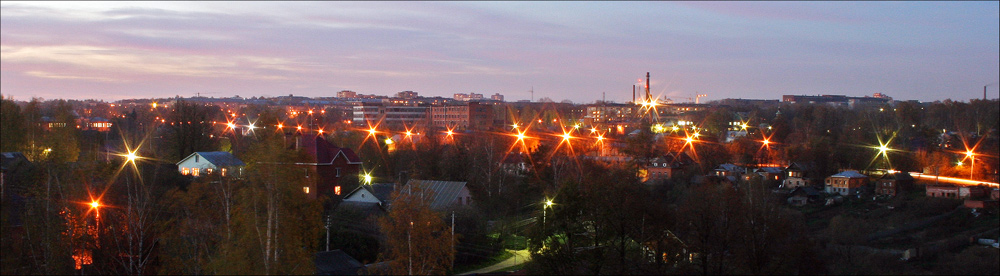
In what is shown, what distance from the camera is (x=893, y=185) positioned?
27.8 m

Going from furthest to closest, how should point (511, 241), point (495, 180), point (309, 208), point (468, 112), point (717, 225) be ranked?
point (468, 112) < point (495, 180) < point (511, 241) < point (717, 225) < point (309, 208)

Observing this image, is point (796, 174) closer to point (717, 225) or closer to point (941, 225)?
point (941, 225)

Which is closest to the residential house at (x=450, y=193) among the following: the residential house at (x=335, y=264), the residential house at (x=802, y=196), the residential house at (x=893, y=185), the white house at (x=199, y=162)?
the white house at (x=199, y=162)

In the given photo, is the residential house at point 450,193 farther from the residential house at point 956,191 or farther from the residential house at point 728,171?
the residential house at point 956,191

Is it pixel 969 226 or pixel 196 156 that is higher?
pixel 196 156

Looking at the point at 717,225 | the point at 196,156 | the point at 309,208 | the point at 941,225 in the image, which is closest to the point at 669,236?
the point at 717,225

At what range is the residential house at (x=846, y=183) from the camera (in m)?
29.1

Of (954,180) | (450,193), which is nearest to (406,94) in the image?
(954,180)

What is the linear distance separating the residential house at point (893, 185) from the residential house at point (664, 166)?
24.6 feet

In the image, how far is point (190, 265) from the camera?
37.3ft

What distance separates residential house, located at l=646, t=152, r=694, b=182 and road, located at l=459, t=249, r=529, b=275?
15360 millimetres

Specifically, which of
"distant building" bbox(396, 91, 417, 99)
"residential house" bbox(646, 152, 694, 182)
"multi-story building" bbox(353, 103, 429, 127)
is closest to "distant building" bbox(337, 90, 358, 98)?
"distant building" bbox(396, 91, 417, 99)

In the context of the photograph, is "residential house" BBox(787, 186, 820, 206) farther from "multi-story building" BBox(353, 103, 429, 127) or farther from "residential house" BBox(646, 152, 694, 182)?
"multi-story building" BBox(353, 103, 429, 127)

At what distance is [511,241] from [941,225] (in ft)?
42.9
